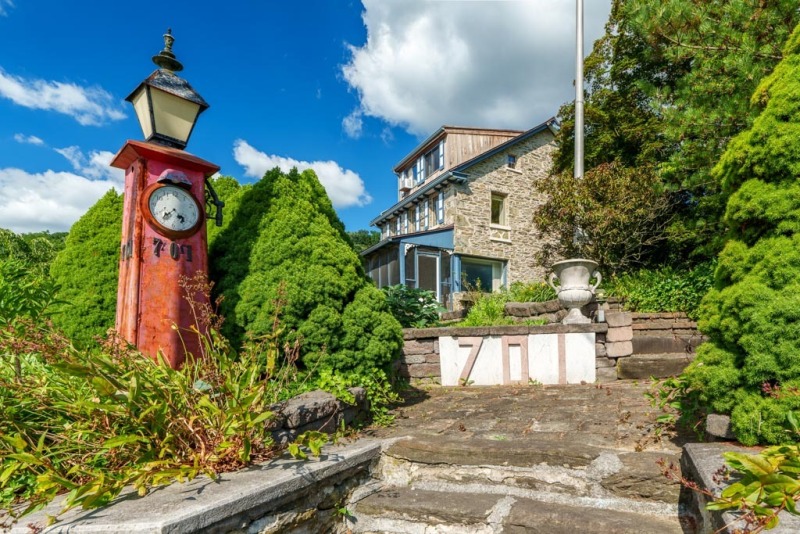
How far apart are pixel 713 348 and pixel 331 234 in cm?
273

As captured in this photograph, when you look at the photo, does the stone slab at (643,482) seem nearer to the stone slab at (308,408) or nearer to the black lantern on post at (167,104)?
the stone slab at (308,408)

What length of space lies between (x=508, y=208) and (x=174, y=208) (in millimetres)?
15697

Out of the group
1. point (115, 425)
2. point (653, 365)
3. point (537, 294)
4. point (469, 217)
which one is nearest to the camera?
point (115, 425)

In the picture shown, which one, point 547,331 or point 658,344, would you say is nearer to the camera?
point 547,331

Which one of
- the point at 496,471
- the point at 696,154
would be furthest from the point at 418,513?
the point at 696,154

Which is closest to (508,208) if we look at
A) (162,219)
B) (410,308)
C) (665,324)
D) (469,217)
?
(469,217)

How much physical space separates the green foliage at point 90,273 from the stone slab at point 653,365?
5.25 m

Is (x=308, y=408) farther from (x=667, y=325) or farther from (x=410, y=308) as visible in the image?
(x=667, y=325)

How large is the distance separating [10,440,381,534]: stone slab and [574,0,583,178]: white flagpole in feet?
30.6

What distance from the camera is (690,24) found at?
18.1ft

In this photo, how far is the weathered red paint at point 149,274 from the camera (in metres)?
2.90

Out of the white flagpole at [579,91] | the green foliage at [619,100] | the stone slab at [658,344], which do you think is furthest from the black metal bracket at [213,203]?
the green foliage at [619,100]

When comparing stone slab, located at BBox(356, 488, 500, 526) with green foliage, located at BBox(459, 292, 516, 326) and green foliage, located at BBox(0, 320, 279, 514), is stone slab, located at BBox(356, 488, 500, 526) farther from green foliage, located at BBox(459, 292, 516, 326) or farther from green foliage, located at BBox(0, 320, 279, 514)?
green foliage, located at BBox(459, 292, 516, 326)

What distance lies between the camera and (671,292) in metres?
7.17
